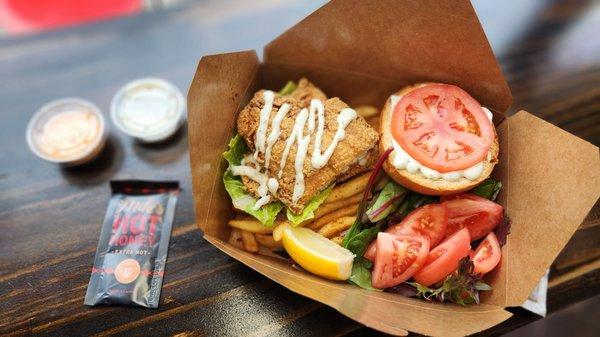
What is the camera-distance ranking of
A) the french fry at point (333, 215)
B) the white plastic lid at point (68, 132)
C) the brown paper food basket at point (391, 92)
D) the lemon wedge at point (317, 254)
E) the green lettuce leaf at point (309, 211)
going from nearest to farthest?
the brown paper food basket at point (391, 92) → the lemon wedge at point (317, 254) → the green lettuce leaf at point (309, 211) → the french fry at point (333, 215) → the white plastic lid at point (68, 132)

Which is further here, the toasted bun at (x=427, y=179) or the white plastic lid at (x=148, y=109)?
the white plastic lid at (x=148, y=109)

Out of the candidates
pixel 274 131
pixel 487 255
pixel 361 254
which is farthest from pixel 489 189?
pixel 274 131

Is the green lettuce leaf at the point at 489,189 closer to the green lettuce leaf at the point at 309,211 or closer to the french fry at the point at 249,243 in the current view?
the green lettuce leaf at the point at 309,211

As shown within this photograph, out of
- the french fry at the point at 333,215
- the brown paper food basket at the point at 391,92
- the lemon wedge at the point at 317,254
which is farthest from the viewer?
the french fry at the point at 333,215

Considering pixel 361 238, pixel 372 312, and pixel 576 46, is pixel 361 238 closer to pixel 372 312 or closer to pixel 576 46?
pixel 372 312

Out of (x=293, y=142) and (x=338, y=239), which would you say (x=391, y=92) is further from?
(x=338, y=239)

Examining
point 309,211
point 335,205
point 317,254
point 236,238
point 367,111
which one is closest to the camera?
point 317,254

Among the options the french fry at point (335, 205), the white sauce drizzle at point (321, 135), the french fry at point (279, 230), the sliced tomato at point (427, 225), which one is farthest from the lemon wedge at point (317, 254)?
the white sauce drizzle at point (321, 135)
